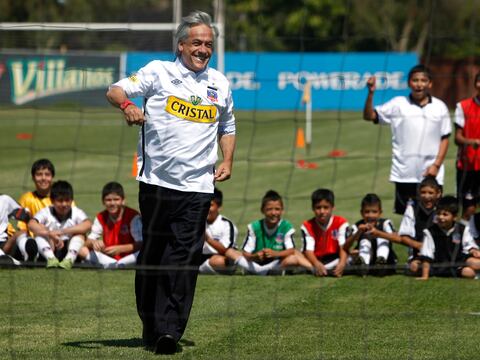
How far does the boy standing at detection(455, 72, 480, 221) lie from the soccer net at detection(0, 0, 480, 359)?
0.88 metres

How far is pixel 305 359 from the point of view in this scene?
5566 millimetres

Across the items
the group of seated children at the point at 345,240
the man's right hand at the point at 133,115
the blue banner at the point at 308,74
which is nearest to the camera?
the man's right hand at the point at 133,115

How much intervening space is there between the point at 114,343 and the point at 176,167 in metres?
1.14

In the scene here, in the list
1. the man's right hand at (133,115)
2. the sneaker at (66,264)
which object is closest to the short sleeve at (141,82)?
the man's right hand at (133,115)

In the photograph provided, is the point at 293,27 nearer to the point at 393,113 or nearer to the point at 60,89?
the point at 60,89

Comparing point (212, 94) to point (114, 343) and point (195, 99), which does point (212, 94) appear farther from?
point (114, 343)

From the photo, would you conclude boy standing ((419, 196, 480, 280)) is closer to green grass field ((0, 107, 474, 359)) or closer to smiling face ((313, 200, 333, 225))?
green grass field ((0, 107, 474, 359))

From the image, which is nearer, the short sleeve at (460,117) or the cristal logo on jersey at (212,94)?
the cristal logo on jersey at (212,94)

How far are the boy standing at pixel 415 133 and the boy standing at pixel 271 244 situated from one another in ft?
4.05

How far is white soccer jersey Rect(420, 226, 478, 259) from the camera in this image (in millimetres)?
8547

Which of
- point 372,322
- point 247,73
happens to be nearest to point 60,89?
point 247,73

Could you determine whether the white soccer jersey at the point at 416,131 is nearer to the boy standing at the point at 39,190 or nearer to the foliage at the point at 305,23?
the boy standing at the point at 39,190

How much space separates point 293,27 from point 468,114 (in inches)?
1336

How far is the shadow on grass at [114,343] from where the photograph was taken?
19.4ft
